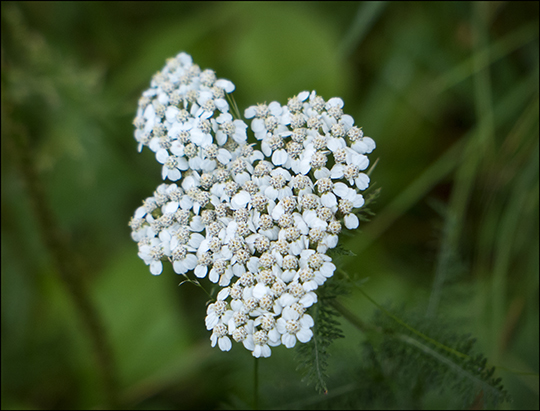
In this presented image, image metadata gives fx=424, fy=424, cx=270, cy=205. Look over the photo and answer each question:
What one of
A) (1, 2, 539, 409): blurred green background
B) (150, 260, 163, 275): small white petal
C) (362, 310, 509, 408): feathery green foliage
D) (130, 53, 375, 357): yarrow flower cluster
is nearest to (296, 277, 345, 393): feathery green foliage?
(130, 53, 375, 357): yarrow flower cluster

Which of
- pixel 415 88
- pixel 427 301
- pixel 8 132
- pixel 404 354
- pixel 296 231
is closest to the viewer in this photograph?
pixel 296 231

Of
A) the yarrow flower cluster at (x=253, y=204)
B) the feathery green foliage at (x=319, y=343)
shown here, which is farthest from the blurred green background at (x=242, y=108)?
the yarrow flower cluster at (x=253, y=204)

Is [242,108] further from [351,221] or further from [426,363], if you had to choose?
[426,363]

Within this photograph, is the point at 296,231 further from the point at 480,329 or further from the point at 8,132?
the point at 480,329

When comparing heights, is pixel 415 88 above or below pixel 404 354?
above

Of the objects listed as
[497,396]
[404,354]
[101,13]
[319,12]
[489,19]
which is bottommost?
[497,396]

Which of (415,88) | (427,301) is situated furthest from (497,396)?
(415,88)

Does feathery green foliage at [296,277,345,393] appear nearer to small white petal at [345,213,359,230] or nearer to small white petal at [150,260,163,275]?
small white petal at [345,213,359,230]
